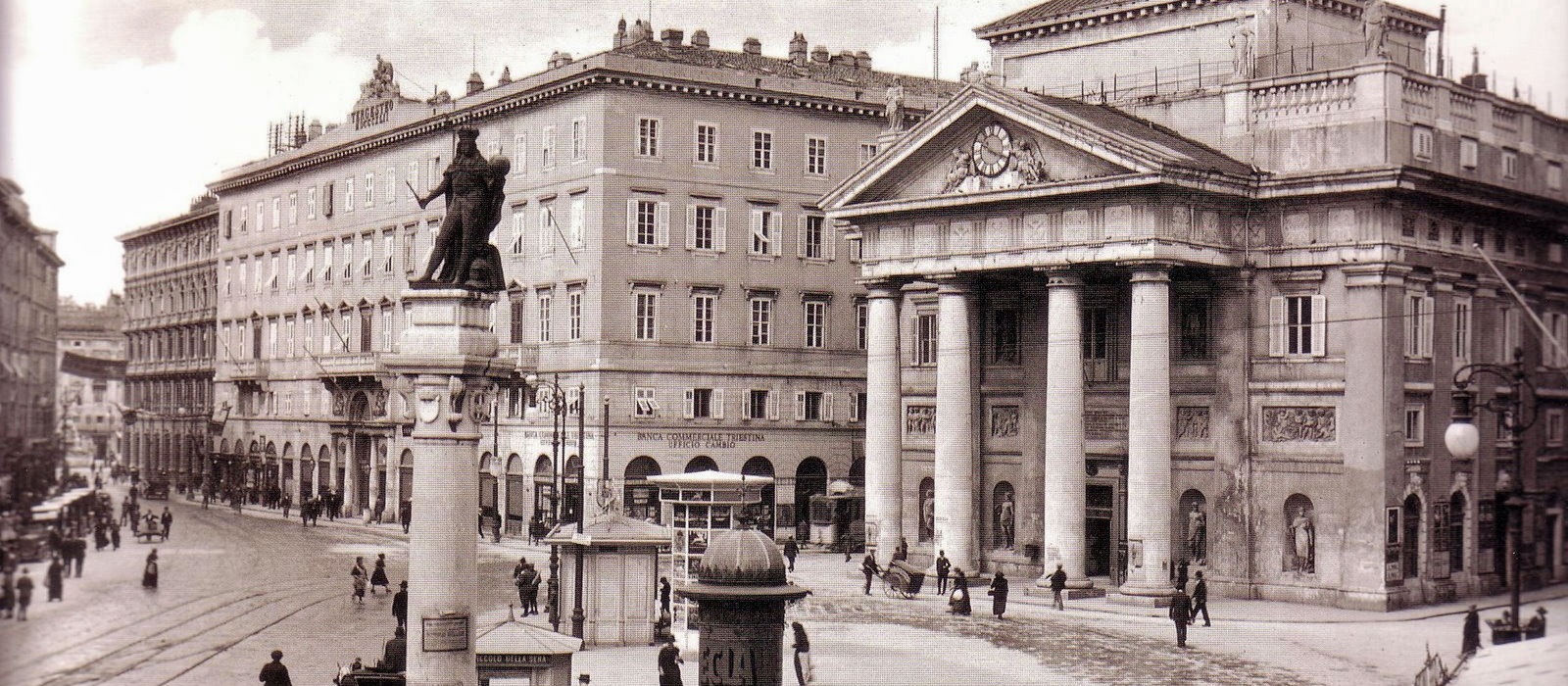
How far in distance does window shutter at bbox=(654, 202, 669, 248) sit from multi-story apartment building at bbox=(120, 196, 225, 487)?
1762 centimetres

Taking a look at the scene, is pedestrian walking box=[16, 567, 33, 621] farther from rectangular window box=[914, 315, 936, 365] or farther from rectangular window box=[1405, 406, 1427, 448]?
rectangular window box=[914, 315, 936, 365]

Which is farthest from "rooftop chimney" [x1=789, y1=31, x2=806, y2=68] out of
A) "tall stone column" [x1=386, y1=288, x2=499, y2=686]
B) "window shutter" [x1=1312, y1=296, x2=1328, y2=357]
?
"tall stone column" [x1=386, y1=288, x2=499, y2=686]

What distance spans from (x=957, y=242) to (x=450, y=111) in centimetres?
3242

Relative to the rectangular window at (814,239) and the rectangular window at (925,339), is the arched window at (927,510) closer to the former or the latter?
the rectangular window at (925,339)

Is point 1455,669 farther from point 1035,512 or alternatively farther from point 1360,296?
point 1035,512

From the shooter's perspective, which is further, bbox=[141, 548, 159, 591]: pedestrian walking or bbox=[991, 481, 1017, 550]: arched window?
bbox=[991, 481, 1017, 550]: arched window

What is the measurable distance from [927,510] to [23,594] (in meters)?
41.2

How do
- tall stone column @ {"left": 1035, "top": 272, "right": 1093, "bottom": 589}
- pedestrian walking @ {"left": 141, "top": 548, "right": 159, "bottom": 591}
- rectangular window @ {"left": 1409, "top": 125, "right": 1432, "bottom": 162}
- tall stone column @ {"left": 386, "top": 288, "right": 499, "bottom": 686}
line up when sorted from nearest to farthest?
tall stone column @ {"left": 386, "top": 288, "right": 499, "bottom": 686} < pedestrian walking @ {"left": 141, "top": 548, "right": 159, "bottom": 591} < rectangular window @ {"left": 1409, "top": 125, "right": 1432, "bottom": 162} < tall stone column @ {"left": 1035, "top": 272, "right": 1093, "bottom": 589}

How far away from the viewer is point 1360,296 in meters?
46.9

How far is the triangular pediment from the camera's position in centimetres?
4775

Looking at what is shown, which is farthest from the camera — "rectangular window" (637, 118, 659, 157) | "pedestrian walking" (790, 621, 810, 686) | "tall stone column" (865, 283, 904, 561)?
"rectangular window" (637, 118, 659, 157)

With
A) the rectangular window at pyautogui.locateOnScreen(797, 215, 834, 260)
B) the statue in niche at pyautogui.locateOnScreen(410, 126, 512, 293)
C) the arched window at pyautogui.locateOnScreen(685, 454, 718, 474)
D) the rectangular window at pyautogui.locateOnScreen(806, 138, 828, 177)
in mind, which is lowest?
the arched window at pyautogui.locateOnScreen(685, 454, 718, 474)

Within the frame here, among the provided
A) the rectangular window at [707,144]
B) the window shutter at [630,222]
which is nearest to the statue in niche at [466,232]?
the window shutter at [630,222]

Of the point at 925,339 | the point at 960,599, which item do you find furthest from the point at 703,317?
the point at 960,599
